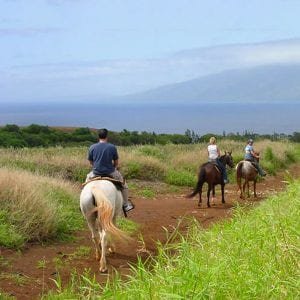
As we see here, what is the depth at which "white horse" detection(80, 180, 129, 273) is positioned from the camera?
8.57 m

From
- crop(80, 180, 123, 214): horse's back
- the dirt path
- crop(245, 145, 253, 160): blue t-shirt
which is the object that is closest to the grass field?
the dirt path

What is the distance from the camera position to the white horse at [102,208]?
8.57 m

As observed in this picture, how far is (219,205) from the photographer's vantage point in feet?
54.4

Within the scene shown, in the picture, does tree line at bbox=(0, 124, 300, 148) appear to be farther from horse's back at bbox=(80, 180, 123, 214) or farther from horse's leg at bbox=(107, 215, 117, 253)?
horse's back at bbox=(80, 180, 123, 214)

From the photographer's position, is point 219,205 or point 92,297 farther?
point 219,205

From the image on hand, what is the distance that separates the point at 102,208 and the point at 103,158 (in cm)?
117

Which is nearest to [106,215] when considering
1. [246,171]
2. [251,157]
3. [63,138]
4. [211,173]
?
[211,173]

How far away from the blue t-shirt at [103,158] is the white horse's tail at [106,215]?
74 cm

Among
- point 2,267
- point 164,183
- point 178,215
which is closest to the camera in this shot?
point 2,267

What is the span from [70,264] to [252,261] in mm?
4501

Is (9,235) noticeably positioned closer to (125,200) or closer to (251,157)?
(125,200)

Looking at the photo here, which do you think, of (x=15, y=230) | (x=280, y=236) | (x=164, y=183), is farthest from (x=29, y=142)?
(x=280, y=236)

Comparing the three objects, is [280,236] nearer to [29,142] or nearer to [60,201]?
[60,201]

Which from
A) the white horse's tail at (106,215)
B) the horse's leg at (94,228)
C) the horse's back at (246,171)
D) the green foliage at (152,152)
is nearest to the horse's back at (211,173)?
the horse's back at (246,171)
